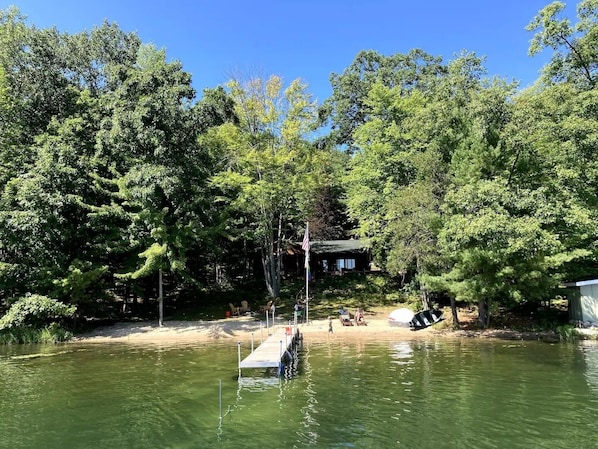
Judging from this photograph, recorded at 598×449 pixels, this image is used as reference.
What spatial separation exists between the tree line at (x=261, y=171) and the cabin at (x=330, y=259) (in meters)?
6.93

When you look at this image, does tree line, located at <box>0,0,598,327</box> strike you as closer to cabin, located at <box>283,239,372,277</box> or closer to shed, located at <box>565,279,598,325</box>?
shed, located at <box>565,279,598,325</box>

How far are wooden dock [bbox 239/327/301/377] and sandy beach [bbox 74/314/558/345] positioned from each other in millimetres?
5068

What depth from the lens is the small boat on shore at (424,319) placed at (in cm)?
2634

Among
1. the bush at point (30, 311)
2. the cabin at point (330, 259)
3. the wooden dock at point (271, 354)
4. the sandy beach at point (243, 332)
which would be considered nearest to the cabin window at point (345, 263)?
the cabin at point (330, 259)

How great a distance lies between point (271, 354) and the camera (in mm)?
16219

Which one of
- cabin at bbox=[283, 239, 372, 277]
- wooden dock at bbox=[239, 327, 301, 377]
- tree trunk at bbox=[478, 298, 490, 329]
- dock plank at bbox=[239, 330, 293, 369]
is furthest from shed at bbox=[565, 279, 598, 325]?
cabin at bbox=[283, 239, 372, 277]

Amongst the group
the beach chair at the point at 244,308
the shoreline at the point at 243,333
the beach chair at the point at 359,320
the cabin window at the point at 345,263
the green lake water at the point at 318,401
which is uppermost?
the cabin window at the point at 345,263

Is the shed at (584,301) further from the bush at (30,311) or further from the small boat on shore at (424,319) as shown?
the bush at (30,311)

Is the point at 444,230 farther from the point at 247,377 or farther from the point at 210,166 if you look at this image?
the point at 210,166

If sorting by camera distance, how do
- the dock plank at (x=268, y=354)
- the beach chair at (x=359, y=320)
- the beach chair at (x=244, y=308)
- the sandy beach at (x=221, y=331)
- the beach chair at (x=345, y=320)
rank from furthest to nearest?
the beach chair at (x=244, y=308)
the beach chair at (x=359, y=320)
the beach chair at (x=345, y=320)
the sandy beach at (x=221, y=331)
the dock plank at (x=268, y=354)

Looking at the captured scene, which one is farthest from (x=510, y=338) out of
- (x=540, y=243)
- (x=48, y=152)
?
(x=48, y=152)

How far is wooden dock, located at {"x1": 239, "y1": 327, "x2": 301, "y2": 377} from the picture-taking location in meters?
14.6

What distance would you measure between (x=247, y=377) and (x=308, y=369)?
2.27 metres

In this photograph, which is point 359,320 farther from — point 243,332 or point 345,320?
point 243,332
